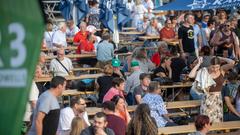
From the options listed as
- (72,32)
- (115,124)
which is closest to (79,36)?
(72,32)

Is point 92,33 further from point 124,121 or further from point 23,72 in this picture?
point 23,72

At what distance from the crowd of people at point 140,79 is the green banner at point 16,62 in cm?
511

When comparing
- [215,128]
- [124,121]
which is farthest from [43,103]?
[215,128]

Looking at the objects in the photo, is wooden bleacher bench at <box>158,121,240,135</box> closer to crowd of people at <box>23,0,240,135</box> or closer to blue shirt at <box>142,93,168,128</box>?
crowd of people at <box>23,0,240,135</box>

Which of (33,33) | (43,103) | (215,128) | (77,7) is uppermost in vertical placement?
(77,7)

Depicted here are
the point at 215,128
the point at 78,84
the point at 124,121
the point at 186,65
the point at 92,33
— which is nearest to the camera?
the point at 124,121

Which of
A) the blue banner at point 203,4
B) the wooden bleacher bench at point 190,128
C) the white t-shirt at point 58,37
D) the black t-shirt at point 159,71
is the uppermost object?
the blue banner at point 203,4

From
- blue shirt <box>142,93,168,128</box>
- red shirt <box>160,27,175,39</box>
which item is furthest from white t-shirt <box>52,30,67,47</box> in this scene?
blue shirt <box>142,93,168,128</box>

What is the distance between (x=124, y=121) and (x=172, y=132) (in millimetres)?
880

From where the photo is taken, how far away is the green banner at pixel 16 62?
3113mm

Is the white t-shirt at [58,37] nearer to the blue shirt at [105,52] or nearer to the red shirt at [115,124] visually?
the blue shirt at [105,52]

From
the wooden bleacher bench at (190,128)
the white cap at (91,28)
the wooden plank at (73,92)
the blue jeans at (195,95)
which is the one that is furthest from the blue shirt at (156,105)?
the white cap at (91,28)

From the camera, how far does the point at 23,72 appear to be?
10.2ft

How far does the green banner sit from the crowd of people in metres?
5.11
